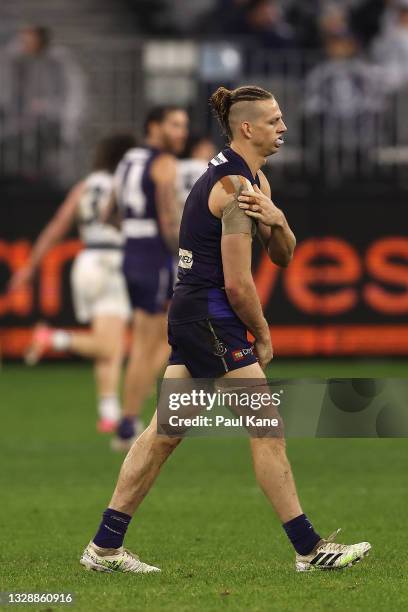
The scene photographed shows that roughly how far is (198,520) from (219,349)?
7.76ft

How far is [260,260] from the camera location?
1956 centimetres

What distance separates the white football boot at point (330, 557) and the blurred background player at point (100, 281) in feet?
21.8

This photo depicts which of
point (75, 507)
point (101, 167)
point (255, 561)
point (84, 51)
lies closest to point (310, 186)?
Answer: point (84, 51)

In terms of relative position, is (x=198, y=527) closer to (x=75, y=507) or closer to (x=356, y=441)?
(x=75, y=507)

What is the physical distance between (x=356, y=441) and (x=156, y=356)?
182cm

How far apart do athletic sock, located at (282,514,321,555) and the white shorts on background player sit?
7129 mm

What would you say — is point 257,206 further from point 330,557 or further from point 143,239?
point 143,239

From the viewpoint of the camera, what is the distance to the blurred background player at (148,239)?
12.8 m

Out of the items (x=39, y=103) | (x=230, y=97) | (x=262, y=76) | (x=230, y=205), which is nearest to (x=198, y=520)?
(x=230, y=205)

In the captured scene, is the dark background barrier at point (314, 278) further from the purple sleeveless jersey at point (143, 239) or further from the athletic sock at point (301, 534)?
the athletic sock at point (301, 534)

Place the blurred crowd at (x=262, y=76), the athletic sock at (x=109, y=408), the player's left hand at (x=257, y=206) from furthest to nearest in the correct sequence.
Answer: the blurred crowd at (x=262, y=76), the athletic sock at (x=109, y=408), the player's left hand at (x=257, y=206)

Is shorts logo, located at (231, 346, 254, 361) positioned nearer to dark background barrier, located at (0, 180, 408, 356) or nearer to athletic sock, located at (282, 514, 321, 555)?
athletic sock, located at (282, 514, 321, 555)

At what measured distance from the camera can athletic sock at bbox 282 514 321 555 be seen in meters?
7.40

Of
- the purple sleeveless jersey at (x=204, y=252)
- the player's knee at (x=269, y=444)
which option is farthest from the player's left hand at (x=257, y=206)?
the player's knee at (x=269, y=444)
